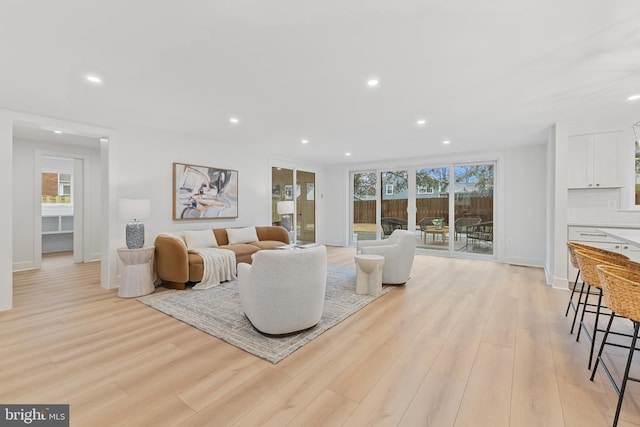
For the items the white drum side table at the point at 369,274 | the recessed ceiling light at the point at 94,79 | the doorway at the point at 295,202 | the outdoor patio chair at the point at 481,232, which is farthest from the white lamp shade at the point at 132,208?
the outdoor patio chair at the point at 481,232

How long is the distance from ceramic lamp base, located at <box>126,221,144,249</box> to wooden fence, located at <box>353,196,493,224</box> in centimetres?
559

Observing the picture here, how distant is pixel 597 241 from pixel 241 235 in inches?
219

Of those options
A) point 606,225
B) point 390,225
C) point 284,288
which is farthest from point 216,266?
point 606,225

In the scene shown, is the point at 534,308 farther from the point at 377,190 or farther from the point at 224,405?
the point at 377,190

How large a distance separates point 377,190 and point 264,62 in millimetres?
5719

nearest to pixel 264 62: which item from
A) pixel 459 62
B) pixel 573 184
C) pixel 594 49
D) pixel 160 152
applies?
pixel 459 62

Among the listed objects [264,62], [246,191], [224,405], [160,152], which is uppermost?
[264,62]

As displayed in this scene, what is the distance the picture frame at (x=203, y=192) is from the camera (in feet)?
15.8

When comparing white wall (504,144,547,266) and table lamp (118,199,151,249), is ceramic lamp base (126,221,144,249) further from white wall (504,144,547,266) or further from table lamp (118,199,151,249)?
white wall (504,144,547,266)

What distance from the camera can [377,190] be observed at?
7.70 metres

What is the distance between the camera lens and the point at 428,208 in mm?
6926

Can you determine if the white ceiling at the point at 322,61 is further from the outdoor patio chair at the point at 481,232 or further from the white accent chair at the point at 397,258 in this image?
the outdoor patio chair at the point at 481,232

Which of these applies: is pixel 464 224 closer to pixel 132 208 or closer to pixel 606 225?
pixel 606 225

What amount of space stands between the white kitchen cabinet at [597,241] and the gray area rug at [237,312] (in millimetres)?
2761
